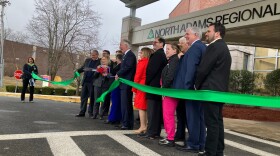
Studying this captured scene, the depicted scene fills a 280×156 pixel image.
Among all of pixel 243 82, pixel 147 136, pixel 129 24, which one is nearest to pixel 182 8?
pixel 243 82

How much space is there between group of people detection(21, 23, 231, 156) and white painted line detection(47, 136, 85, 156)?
1652mm

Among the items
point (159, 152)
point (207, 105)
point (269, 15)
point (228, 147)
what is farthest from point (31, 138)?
point (269, 15)

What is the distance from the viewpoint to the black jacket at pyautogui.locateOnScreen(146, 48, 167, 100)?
735cm

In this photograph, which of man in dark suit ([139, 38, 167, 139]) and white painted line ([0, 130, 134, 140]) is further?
man in dark suit ([139, 38, 167, 139])

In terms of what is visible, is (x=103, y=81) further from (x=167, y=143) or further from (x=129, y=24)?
(x=129, y=24)

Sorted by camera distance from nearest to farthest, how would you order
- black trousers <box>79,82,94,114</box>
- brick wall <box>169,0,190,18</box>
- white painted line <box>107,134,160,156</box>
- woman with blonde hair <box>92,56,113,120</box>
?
1. white painted line <box>107,134,160,156</box>
2. woman with blonde hair <box>92,56,113,120</box>
3. black trousers <box>79,82,94,114</box>
4. brick wall <box>169,0,190,18</box>

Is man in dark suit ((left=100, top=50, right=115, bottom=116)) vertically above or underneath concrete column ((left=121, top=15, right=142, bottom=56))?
underneath

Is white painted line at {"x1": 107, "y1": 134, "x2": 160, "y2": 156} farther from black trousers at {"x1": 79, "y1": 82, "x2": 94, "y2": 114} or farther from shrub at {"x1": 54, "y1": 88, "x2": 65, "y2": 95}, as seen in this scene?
shrub at {"x1": 54, "y1": 88, "x2": 65, "y2": 95}

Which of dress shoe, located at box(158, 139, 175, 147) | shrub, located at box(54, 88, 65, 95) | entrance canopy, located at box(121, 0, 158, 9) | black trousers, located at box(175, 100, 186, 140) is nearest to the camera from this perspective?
dress shoe, located at box(158, 139, 175, 147)

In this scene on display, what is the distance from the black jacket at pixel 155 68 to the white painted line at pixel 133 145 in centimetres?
99

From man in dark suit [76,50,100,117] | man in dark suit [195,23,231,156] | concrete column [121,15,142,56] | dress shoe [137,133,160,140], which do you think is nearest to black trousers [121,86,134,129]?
dress shoe [137,133,160,140]

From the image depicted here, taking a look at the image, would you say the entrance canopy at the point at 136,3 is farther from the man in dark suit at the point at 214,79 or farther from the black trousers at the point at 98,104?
the man in dark suit at the point at 214,79

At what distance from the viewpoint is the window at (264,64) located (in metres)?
24.2

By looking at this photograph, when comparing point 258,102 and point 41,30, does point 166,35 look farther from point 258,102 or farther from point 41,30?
point 41,30
